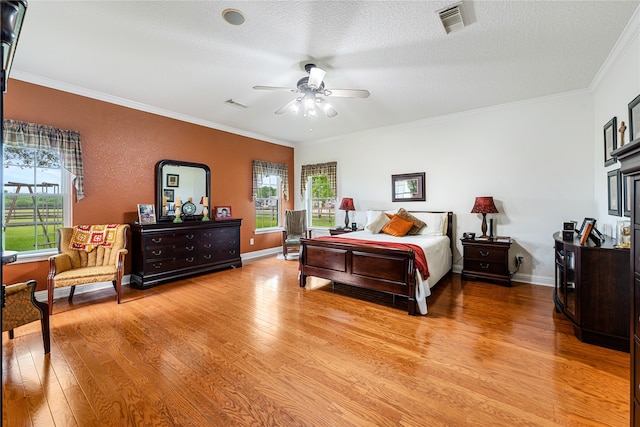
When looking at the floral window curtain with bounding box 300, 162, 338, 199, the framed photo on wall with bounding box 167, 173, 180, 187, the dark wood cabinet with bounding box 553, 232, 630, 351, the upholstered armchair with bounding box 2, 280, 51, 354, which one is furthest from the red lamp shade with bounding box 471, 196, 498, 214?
the upholstered armchair with bounding box 2, 280, 51, 354

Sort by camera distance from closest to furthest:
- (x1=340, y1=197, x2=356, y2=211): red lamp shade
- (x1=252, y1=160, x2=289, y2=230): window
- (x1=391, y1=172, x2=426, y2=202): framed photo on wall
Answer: (x1=391, y1=172, x2=426, y2=202): framed photo on wall, (x1=340, y1=197, x2=356, y2=211): red lamp shade, (x1=252, y1=160, x2=289, y2=230): window

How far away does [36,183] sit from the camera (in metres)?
3.52

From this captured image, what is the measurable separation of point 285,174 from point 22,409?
545 cm

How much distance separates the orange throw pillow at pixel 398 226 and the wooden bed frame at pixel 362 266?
1.27 m

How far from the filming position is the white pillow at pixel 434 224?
4.62 metres

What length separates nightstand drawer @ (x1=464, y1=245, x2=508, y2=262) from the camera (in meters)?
4.02

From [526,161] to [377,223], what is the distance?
7.69 feet

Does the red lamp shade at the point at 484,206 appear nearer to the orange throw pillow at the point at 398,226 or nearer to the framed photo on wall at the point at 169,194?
the orange throw pillow at the point at 398,226

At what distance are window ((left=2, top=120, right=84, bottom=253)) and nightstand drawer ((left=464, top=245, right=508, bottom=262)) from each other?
5.37 m

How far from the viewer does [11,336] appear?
2562mm

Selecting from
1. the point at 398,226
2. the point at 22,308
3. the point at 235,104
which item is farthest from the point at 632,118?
the point at 22,308

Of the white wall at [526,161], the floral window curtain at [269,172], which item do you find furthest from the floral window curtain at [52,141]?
the white wall at [526,161]

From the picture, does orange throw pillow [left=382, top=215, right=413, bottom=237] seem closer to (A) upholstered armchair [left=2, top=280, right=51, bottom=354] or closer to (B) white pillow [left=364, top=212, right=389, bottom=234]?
(B) white pillow [left=364, top=212, right=389, bottom=234]

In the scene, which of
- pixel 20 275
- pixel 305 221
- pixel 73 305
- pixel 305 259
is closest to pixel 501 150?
pixel 305 259
